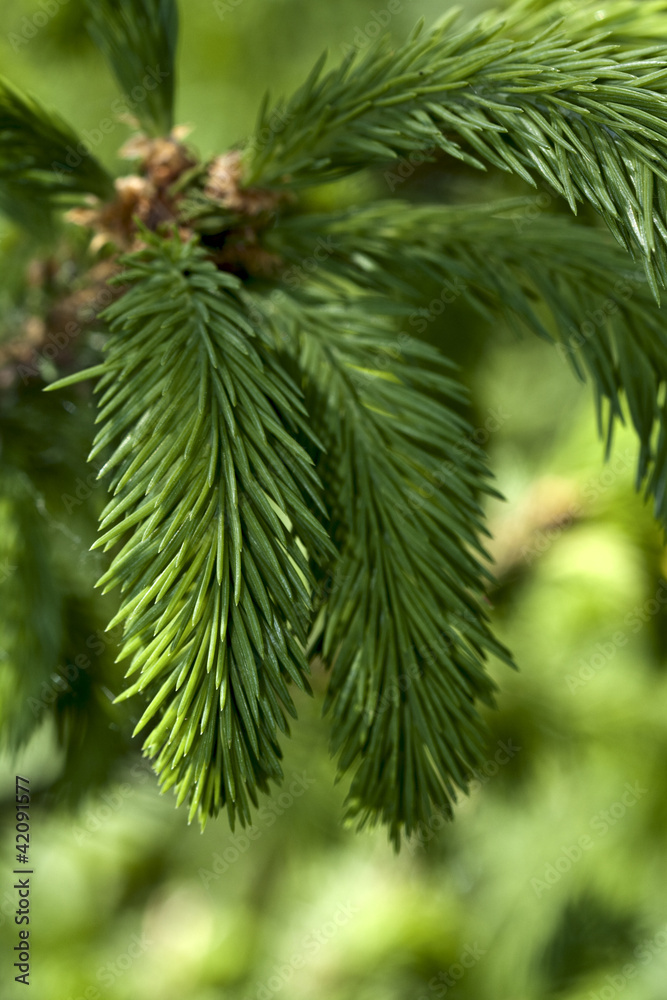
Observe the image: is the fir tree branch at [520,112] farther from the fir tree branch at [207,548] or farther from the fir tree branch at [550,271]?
A: the fir tree branch at [207,548]

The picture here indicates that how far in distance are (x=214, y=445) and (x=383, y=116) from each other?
27 centimetres

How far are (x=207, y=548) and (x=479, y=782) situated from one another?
82 cm

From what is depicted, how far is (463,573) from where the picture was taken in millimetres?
504

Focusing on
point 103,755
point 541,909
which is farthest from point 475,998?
point 103,755

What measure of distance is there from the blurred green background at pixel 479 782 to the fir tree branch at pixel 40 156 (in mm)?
454

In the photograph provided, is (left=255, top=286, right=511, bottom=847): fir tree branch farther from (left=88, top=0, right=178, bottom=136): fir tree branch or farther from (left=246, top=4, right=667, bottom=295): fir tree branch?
(left=88, top=0, right=178, bottom=136): fir tree branch

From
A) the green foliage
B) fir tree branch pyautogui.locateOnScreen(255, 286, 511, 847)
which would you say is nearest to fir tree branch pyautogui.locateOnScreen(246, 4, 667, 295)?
the green foliage

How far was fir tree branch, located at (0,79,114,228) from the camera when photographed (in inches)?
21.2

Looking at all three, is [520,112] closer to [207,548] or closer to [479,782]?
[207,548]

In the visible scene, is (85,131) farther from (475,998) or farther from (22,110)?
(475,998)

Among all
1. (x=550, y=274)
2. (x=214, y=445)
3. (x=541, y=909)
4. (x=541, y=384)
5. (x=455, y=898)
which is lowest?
(x=455, y=898)

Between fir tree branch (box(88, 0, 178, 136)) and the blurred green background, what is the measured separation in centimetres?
40

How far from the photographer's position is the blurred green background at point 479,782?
3.51ft

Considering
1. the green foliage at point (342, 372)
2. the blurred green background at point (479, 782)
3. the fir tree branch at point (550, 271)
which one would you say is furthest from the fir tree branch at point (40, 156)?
the blurred green background at point (479, 782)
